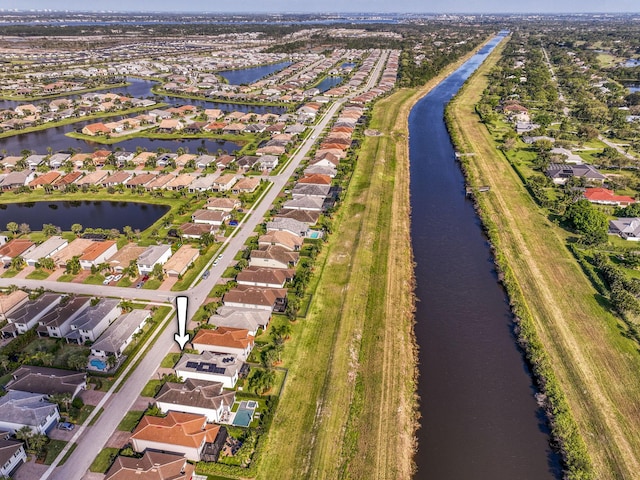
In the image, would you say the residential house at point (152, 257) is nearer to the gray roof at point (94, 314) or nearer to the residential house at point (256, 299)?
the gray roof at point (94, 314)

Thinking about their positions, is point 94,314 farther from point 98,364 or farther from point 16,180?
Result: point 16,180

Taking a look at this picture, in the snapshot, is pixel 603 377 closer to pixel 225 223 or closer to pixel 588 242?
pixel 588 242

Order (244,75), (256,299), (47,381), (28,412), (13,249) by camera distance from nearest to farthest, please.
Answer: (28,412), (47,381), (256,299), (13,249), (244,75)

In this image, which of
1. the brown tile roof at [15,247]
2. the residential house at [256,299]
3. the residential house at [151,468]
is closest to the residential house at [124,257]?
the brown tile roof at [15,247]

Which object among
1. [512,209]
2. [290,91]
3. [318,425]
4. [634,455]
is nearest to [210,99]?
[290,91]

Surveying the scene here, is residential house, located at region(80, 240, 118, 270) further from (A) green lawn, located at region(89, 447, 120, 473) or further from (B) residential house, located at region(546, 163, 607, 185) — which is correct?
(B) residential house, located at region(546, 163, 607, 185)

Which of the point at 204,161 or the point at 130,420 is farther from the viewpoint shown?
the point at 204,161

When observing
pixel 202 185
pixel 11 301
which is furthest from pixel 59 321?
pixel 202 185
